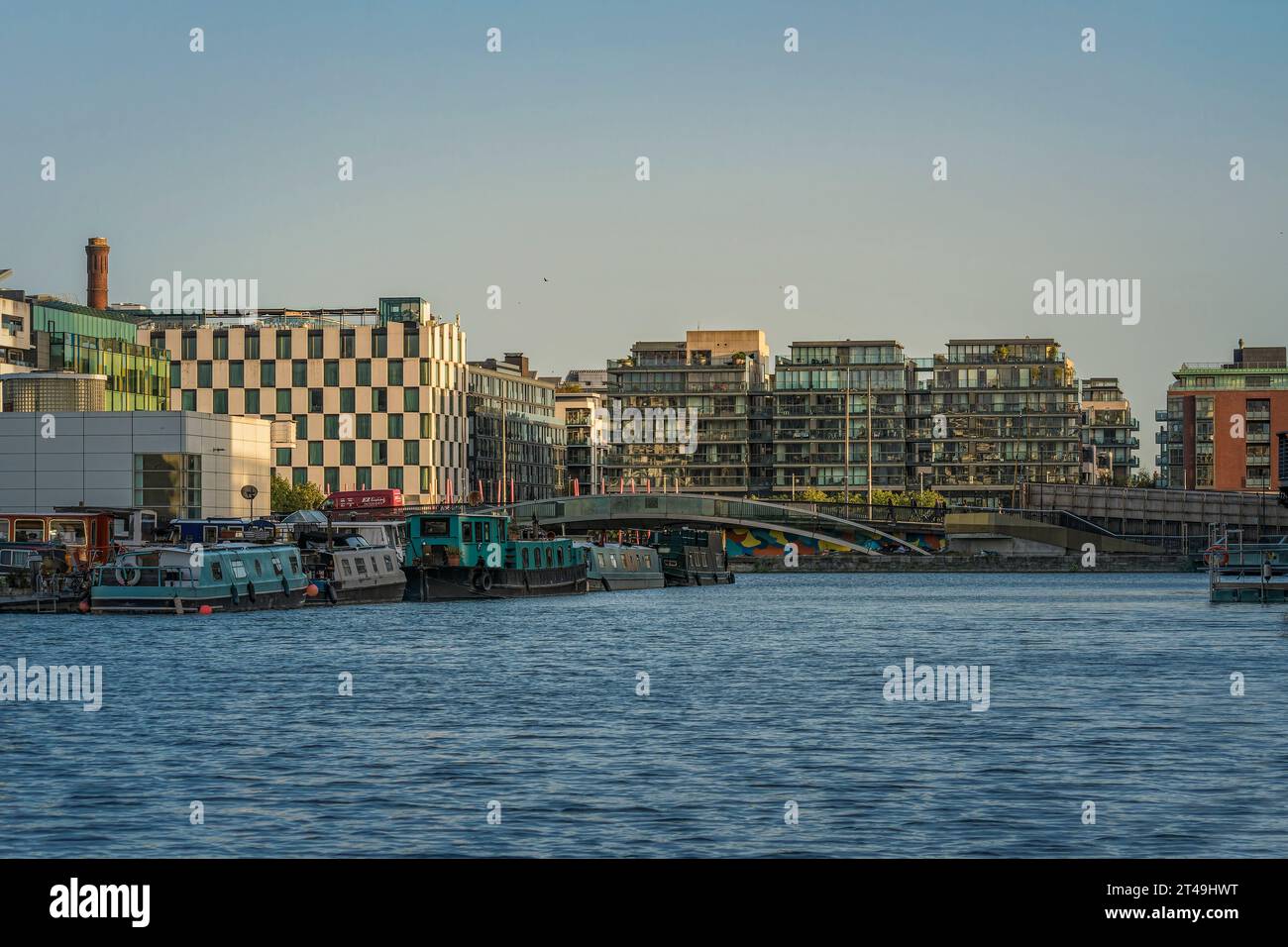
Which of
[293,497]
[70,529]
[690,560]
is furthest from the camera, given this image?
[293,497]

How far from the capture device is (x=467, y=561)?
109938mm

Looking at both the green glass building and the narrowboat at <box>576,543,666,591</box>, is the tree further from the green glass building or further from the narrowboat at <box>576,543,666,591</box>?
the narrowboat at <box>576,543,666,591</box>

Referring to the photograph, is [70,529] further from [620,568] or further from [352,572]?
[620,568]

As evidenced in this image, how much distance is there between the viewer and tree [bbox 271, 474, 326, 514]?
579ft

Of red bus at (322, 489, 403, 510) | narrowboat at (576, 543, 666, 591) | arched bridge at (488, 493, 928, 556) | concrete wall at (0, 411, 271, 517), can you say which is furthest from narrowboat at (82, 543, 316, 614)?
arched bridge at (488, 493, 928, 556)

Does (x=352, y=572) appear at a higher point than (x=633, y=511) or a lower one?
lower

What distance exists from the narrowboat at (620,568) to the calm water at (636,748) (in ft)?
193

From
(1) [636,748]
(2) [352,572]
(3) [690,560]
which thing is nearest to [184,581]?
(2) [352,572]

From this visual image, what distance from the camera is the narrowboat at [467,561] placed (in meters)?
108

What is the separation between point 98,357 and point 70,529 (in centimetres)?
7644

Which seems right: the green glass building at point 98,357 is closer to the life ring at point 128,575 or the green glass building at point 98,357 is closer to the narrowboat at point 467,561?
the narrowboat at point 467,561

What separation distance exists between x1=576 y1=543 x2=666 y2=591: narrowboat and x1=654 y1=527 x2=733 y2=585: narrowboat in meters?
3.48
